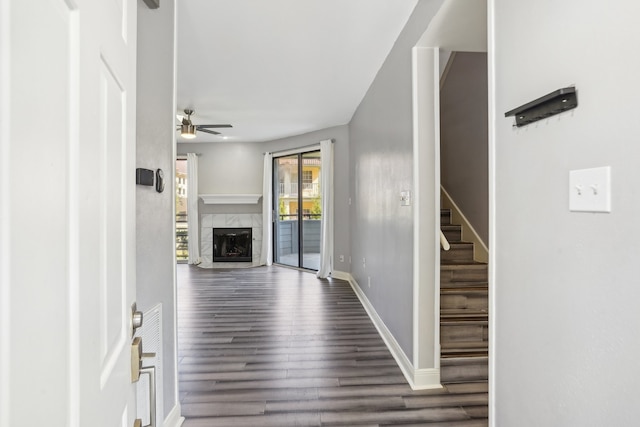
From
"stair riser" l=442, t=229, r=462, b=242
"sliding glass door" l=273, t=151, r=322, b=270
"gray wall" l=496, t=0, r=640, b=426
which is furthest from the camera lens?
"sliding glass door" l=273, t=151, r=322, b=270

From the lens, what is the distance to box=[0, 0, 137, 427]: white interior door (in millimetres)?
332

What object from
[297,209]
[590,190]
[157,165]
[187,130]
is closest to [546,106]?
[590,190]

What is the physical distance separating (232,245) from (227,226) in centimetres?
44

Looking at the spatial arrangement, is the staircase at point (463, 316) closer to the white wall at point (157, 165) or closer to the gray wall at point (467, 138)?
the gray wall at point (467, 138)

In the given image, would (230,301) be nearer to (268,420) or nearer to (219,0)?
(268,420)

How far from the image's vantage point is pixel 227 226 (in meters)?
7.25

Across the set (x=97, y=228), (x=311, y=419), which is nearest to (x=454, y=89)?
(x=311, y=419)

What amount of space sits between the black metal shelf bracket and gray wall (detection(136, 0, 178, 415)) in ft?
5.01

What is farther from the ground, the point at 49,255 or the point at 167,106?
→ the point at 167,106

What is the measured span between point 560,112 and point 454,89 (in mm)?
3403

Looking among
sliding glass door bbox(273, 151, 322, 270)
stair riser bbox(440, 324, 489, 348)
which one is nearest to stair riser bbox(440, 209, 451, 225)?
stair riser bbox(440, 324, 489, 348)

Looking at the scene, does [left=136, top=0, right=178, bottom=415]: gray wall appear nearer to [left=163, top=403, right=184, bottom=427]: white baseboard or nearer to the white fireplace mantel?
[left=163, top=403, right=184, bottom=427]: white baseboard

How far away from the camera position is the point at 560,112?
959mm

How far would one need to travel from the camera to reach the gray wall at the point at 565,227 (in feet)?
2.55
